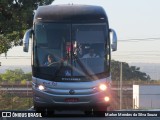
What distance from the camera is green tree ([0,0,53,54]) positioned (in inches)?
1123

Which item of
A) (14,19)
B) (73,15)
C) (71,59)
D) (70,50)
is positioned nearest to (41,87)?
(71,59)

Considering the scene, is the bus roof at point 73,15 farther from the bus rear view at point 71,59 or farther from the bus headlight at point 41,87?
the bus headlight at point 41,87

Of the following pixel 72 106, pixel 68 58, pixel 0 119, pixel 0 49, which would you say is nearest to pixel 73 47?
pixel 68 58

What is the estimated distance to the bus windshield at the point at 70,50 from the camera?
53.6 ft

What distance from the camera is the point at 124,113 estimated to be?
1270cm

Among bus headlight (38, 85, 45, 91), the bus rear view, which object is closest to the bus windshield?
the bus rear view

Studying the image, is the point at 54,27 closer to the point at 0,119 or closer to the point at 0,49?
the point at 0,119

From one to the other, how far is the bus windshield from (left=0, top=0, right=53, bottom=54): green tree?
1187 centimetres

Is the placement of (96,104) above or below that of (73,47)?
below

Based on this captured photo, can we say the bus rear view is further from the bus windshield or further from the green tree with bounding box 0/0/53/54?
the green tree with bounding box 0/0/53/54

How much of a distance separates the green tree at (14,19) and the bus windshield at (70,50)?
11.9m

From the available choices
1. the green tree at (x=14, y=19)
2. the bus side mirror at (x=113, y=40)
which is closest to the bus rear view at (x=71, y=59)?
the bus side mirror at (x=113, y=40)

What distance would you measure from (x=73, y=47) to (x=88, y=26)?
905 millimetres

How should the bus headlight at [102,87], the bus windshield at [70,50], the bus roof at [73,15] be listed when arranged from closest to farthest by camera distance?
the bus headlight at [102,87]
the bus windshield at [70,50]
the bus roof at [73,15]
